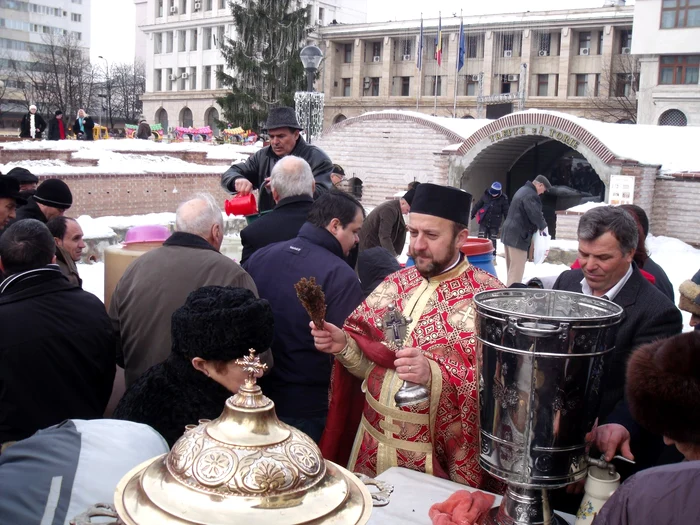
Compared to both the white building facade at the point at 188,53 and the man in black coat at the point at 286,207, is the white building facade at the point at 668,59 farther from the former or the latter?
the man in black coat at the point at 286,207

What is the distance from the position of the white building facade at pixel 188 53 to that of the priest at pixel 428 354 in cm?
6103

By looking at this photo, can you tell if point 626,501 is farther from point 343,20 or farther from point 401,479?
point 343,20

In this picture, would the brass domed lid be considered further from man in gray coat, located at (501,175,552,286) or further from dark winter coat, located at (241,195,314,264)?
man in gray coat, located at (501,175,552,286)

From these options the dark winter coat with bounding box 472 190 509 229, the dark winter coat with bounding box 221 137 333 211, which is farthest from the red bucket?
the dark winter coat with bounding box 472 190 509 229

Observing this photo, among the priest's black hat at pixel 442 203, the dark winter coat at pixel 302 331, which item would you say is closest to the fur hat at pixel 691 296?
the priest's black hat at pixel 442 203

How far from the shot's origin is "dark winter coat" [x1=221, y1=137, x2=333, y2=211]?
18.4 feet

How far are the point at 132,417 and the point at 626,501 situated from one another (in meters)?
1.59

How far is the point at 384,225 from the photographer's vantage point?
24.4 ft

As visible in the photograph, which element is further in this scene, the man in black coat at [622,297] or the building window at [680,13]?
the building window at [680,13]

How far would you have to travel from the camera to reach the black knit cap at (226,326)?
198 cm

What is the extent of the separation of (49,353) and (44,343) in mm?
48

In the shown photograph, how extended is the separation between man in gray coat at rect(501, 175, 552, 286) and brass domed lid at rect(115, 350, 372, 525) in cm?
1035

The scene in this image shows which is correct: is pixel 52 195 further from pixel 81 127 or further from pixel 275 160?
pixel 81 127

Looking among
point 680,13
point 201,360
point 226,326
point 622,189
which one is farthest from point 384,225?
point 680,13
